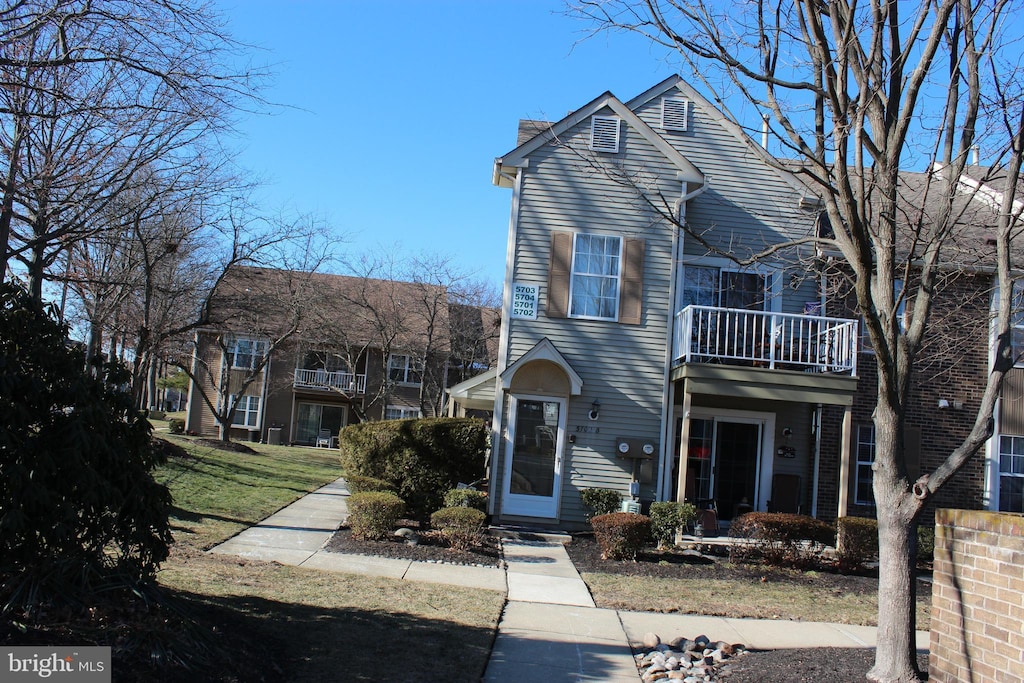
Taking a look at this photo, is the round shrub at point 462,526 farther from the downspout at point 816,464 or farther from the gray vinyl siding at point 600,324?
the downspout at point 816,464

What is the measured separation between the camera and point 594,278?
14.5 m

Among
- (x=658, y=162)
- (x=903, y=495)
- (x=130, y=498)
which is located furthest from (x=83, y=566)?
(x=658, y=162)

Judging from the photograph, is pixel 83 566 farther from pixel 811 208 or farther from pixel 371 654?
pixel 811 208

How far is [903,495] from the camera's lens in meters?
6.64

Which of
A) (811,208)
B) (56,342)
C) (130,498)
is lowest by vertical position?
(130,498)

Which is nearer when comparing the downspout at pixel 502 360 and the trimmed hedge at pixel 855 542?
the trimmed hedge at pixel 855 542

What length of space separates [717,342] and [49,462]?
1064cm

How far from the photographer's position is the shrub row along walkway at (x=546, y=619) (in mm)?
6758

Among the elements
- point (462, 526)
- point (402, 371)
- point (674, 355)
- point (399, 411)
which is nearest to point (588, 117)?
point (674, 355)

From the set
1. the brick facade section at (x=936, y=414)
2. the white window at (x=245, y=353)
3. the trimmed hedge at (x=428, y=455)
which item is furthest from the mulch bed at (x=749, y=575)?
the white window at (x=245, y=353)

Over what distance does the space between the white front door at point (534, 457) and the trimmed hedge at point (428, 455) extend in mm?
839

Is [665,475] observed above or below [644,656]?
above

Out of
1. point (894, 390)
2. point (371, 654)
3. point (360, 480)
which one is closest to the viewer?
point (371, 654)

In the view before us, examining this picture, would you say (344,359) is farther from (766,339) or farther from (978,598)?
(978,598)
